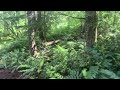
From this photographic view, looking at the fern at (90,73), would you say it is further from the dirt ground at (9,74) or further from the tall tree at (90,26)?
the dirt ground at (9,74)

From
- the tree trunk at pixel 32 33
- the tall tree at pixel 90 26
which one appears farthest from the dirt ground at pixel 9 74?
the tall tree at pixel 90 26

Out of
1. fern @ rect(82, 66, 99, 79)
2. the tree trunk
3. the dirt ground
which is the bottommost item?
the dirt ground

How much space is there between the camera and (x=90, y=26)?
560 centimetres

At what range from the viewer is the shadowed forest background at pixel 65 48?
4.94m

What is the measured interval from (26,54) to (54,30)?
6.89ft

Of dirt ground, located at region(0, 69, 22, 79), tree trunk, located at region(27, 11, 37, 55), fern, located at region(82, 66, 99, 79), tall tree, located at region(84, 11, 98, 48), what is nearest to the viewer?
fern, located at region(82, 66, 99, 79)

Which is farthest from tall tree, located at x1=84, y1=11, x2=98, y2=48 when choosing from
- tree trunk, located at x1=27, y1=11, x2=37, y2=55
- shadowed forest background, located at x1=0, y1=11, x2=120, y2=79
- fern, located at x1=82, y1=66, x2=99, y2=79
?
tree trunk, located at x1=27, y1=11, x2=37, y2=55

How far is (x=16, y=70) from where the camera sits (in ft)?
21.5

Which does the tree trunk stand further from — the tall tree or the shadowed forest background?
the tall tree

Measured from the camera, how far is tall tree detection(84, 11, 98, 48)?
17.9 ft

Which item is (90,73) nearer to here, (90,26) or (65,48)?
(90,26)
